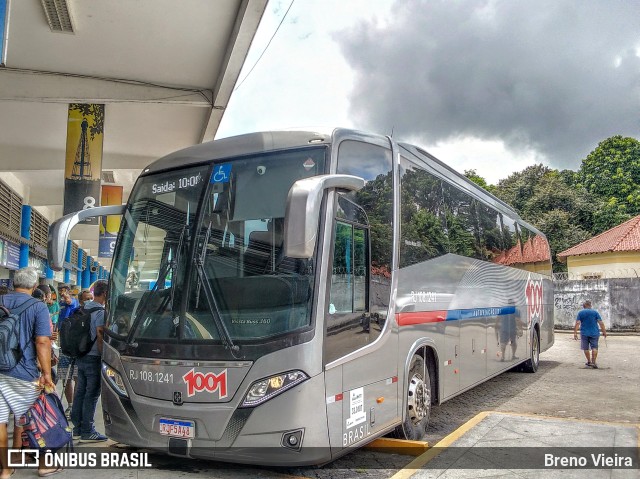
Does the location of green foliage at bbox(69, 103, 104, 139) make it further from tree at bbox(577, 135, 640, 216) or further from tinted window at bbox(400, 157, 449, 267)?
tree at bbox(577, 135, 640, 216)

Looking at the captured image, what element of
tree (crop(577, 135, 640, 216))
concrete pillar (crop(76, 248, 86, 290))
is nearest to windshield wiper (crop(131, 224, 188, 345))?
concrete pillar (crop(76, 248, 86, 290))

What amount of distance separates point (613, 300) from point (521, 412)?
78.7 feet

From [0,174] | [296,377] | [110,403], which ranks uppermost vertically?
[0,174]

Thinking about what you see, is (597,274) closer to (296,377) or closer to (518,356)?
(518,356)

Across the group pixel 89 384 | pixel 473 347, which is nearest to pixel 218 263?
pixel 89 384

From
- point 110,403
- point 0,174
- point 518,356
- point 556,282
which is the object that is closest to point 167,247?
point 110,403

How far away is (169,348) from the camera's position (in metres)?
5.04

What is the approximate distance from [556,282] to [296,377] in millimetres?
30247

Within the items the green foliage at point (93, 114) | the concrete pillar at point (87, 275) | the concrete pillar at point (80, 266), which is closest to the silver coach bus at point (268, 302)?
the green foliage at point (93, 114)

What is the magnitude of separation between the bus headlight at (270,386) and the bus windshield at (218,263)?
0.33 m

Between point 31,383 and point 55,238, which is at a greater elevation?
point 55,238

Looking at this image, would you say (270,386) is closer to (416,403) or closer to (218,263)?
(218,263)

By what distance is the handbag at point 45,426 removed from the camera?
505 cm

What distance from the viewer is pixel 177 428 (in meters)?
4.90
